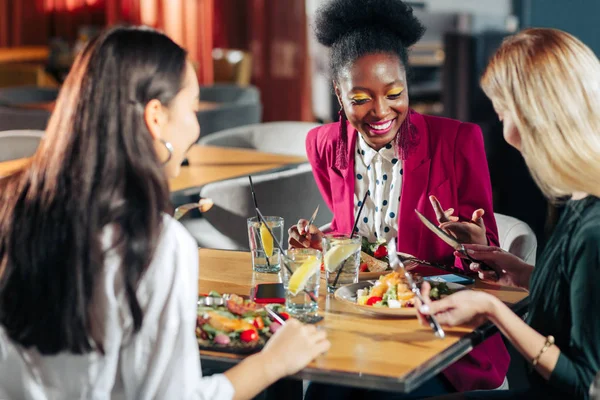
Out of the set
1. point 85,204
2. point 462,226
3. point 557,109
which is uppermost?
point 557,109

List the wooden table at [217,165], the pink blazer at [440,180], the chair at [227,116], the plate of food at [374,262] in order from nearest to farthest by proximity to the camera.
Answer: the plate of food at [374,262], the pink blazer at [440,180], the wooden table at [217,165], the chair at [227,116]

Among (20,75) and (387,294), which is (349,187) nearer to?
(387,294)

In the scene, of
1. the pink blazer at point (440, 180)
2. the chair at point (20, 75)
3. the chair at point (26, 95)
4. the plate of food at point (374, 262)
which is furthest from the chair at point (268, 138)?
the chair at point (20, 75)

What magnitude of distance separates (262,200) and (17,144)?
1.25 m

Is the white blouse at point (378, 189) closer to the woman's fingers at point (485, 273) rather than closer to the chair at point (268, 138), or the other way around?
the woman's fingers at point (485, 273)

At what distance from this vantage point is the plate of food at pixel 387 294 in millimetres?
1697

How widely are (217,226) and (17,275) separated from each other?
70.0 inches

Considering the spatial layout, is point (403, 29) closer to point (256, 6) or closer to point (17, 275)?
point (17, 275)

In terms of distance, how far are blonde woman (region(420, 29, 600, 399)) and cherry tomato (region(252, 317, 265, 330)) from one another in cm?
31

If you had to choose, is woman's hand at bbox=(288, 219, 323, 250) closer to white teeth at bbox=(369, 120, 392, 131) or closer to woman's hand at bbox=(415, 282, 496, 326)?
white teeth at bbox=(369, 120, 392, 131)

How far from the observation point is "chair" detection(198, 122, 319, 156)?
4.11 m

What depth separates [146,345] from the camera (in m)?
1.34

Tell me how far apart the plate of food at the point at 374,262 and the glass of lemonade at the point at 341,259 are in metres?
0.08

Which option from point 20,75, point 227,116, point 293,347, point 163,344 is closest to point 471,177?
point 293,347
